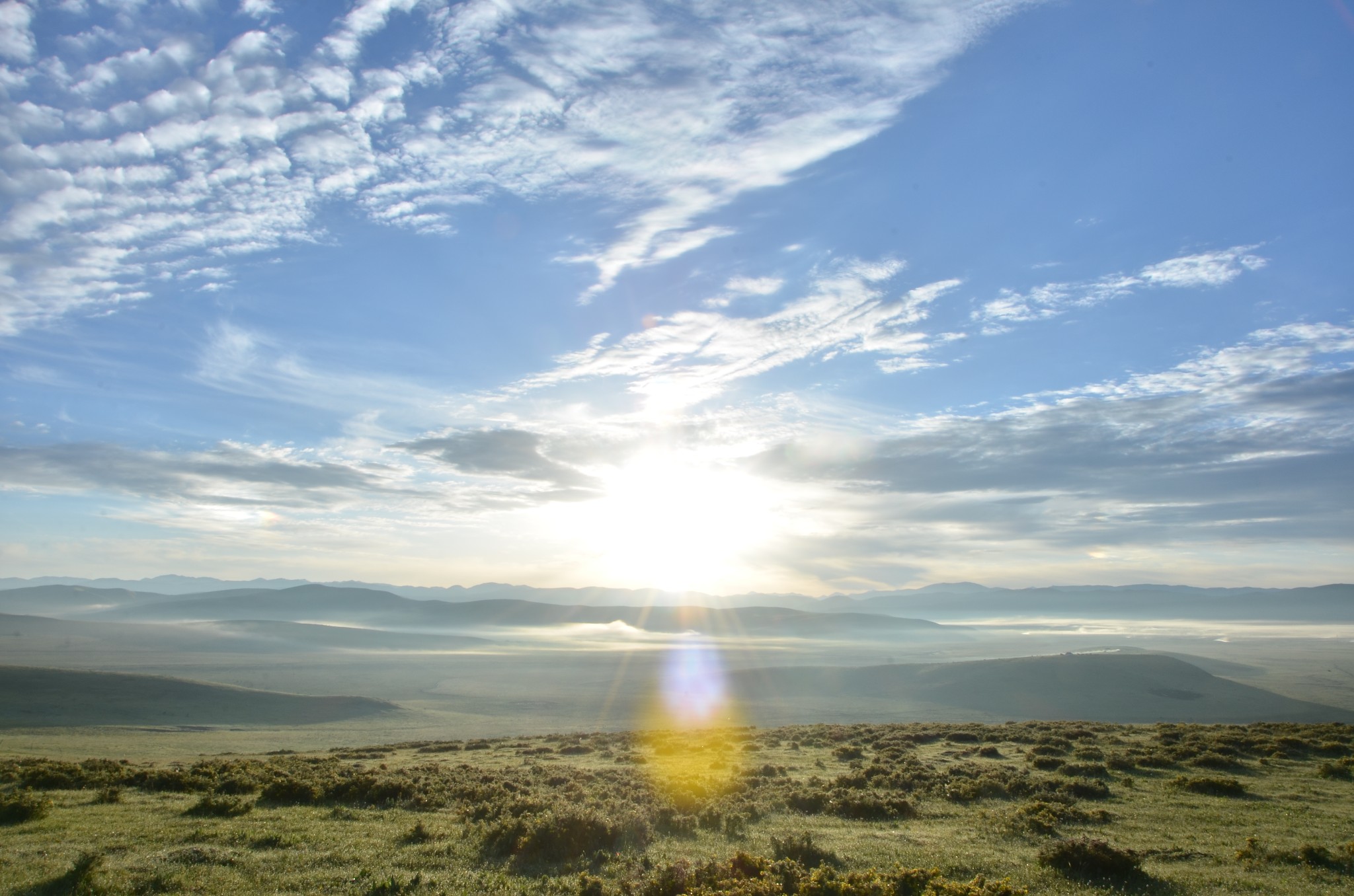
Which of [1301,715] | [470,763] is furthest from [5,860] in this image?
[1301,715]

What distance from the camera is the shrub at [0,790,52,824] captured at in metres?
13.6

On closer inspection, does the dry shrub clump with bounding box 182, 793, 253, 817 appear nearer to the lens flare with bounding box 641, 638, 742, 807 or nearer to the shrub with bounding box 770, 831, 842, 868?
the lens flare with bounding box 641, 638, 742, 807

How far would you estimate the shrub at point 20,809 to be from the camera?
534 inches

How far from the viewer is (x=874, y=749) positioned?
2741 cm

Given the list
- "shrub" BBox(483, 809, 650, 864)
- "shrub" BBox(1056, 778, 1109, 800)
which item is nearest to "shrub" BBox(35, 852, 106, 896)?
"shrub" BBox(483, 809, 650, 864)

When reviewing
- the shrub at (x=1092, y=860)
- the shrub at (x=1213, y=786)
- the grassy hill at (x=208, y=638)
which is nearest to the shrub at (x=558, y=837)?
the shrub at (x=1092, y=860)

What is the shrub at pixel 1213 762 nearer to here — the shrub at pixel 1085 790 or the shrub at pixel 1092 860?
the shrub at pixel 1085 790

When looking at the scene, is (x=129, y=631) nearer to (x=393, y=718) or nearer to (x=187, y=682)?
(x=187, y=682)

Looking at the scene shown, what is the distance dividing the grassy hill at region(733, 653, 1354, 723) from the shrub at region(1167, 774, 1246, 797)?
41392 millimetres

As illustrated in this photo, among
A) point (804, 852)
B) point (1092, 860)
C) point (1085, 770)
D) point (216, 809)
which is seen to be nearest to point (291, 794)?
point (216, 809)

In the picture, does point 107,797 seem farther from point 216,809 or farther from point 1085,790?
point 1085,790

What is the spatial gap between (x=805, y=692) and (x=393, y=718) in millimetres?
40543

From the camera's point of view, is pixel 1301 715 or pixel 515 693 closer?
pixel 1301 715

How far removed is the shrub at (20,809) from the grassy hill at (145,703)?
3743 cm
